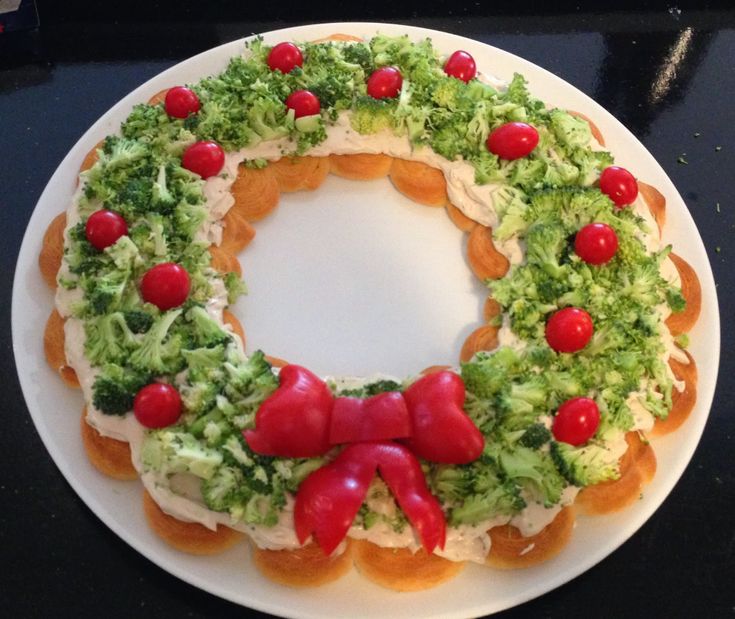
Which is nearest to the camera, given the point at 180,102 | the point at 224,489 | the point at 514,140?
the point at 224,489

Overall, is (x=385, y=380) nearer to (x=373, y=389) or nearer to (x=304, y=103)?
(x=373, y=389)

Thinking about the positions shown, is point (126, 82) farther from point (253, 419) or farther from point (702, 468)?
point (702, 468)

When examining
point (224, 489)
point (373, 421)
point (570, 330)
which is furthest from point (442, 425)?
point (224, 489)

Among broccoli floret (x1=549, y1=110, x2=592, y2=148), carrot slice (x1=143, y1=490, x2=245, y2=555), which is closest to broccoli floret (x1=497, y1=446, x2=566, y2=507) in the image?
carrot slice (x1=143, y1=490, x2=245, y2=555)

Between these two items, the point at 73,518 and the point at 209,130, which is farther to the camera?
the point at 209,130

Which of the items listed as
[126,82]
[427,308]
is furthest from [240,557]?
[126,82]

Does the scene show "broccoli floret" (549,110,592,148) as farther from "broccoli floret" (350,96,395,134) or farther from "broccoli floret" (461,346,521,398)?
"broccoli floret" (461,346,521,398)
